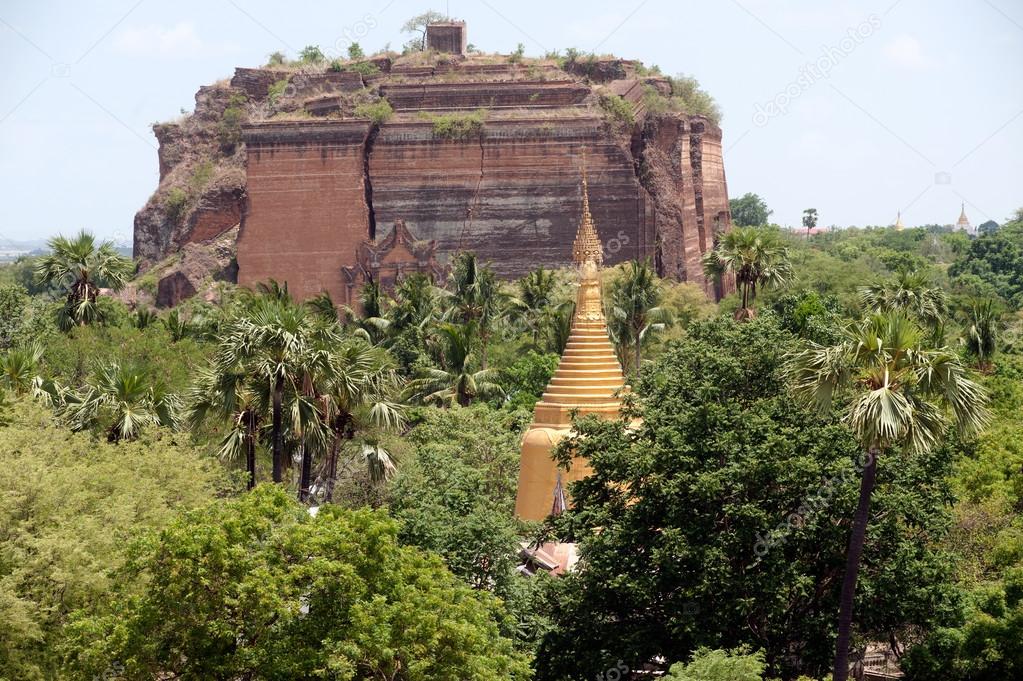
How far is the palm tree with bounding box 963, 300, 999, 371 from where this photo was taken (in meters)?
55.6

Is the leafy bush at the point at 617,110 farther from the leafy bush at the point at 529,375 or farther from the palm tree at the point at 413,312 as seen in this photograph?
the leafy bush at the point at 529,375

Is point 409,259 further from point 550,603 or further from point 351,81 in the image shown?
point 550,603

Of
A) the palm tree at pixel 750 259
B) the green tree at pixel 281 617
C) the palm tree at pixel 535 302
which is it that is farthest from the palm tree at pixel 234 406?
the palm tree at pixel 535 302

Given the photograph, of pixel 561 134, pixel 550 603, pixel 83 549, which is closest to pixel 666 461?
pixel 550 603

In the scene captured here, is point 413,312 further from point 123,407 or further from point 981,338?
point 123,407

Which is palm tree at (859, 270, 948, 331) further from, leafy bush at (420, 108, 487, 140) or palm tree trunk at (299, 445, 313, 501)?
leafy bush at (420, 108, 487, 140)

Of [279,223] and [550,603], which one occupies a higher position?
[279,223]

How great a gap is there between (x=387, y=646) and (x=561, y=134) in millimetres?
64271

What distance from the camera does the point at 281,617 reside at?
74.1 feet

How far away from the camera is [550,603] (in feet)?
91.2

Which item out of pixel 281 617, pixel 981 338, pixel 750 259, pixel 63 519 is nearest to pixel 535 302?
pixel 981 338

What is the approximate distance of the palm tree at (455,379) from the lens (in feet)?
160

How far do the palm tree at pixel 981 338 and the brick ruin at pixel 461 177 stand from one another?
29.7 m

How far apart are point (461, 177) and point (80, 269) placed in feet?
136
